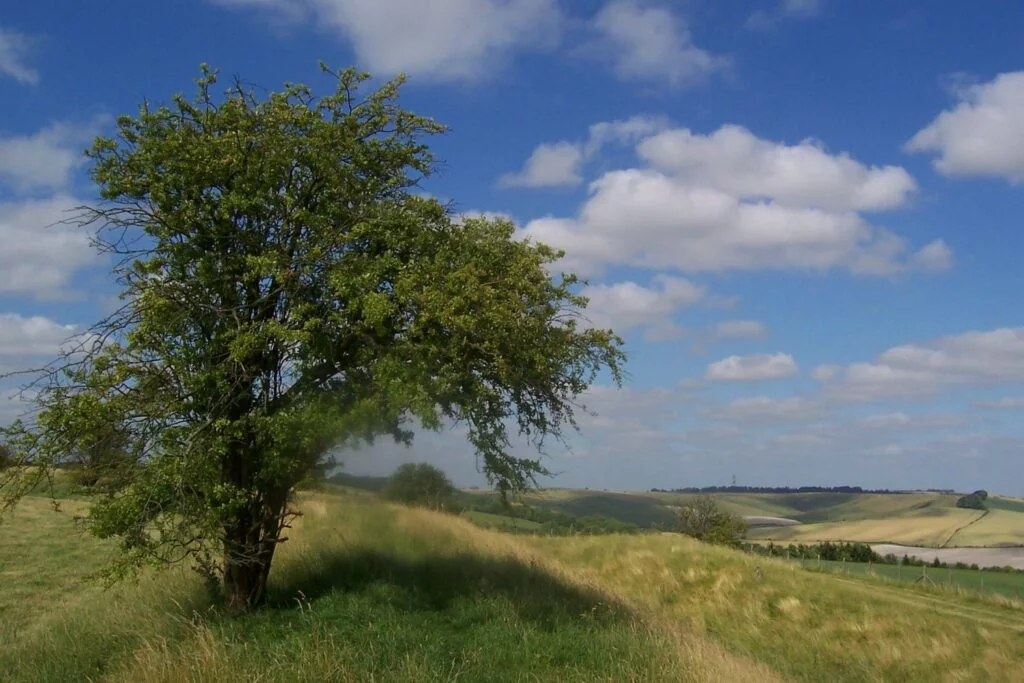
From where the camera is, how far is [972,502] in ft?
411

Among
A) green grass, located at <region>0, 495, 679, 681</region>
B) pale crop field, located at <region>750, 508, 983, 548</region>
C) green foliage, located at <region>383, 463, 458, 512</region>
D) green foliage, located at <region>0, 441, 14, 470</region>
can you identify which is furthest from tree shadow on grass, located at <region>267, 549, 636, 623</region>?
Answer: pale crop field, located at <region>750, 508, 983, 548</region>

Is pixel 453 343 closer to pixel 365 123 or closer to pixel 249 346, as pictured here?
pixel 249 346

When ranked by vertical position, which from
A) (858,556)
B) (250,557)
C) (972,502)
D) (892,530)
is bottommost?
(858,556)

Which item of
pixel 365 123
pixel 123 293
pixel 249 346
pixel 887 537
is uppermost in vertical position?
pixel 365 123

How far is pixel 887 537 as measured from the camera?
102 m

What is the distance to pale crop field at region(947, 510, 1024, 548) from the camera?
293ft

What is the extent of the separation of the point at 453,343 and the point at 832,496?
18396 cm

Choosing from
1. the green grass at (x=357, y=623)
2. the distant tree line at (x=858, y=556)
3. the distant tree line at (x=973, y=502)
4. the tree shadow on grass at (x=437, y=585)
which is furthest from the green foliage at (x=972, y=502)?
the tree shadow on grass at (x=437, y=585)

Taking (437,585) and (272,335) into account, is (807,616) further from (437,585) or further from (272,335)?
(272,335)

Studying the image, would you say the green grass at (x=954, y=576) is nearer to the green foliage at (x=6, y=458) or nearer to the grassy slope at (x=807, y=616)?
the grassy slope at (x=807, y=616)

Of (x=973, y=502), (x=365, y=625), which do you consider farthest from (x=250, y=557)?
(x=973, y=502)

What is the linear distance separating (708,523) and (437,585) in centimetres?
6967

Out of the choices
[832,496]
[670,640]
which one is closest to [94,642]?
[670,640]

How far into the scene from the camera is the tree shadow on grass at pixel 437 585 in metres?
14.6
